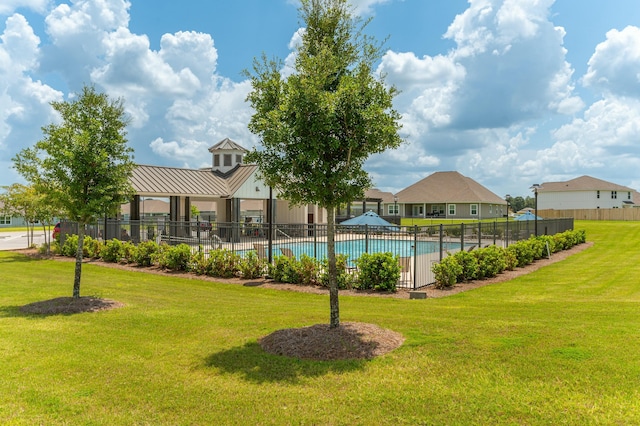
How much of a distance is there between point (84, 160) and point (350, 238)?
37.1 ft

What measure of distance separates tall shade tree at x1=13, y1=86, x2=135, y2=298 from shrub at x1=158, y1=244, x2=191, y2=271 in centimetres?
601

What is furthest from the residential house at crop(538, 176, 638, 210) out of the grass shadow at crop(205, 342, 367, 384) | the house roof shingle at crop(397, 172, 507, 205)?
the grass shadow at crop(205, 342, 367, 384)

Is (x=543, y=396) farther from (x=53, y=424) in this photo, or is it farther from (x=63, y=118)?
(x=63, y=118)

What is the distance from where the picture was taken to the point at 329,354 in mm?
6059

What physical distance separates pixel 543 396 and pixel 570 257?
1907cm

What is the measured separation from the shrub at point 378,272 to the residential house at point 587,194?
58100 millimetres

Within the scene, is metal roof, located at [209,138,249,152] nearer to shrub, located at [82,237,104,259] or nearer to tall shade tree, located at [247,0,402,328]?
shrub, located at [82,237,104,259]

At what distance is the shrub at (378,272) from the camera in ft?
40.1

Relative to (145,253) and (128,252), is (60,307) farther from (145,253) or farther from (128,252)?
(128,252)

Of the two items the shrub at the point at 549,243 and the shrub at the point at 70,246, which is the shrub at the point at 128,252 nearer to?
the shrub at the point at 70,246

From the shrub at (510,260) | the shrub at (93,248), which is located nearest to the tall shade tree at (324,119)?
the shrub at (510,260)

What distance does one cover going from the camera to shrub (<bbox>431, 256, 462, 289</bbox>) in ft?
41.8

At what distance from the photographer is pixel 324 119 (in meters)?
6.17

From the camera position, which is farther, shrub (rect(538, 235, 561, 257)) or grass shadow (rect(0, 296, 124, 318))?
shrub (rect(538, 235, 561, 257))
